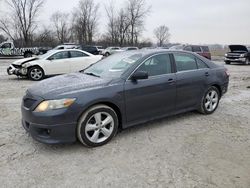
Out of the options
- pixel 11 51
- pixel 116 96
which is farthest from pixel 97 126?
pixel 11 51

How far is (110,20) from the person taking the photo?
198 feet

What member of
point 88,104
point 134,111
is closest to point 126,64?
point 134,111

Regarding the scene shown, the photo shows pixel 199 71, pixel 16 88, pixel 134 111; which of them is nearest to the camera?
pixel 134 111

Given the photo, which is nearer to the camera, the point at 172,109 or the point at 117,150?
the point at 117,150

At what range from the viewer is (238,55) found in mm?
21969

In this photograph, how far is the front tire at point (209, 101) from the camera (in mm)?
5676

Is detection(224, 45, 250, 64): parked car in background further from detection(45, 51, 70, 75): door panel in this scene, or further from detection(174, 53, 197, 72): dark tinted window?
detection(174, 53, 197, 72): dark tinted window

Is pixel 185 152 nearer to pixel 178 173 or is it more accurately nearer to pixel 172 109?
pixel 178 173

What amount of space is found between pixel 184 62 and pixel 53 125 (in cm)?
296

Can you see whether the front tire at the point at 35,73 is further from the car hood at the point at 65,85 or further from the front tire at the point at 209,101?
the front tire at the point at 209,101

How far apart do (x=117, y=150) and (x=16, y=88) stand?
21.3 ft

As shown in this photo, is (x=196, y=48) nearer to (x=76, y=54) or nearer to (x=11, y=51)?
(x=76, y=54)

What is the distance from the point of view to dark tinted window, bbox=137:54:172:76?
15.5 ft

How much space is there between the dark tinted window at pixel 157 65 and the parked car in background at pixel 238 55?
1904cm
